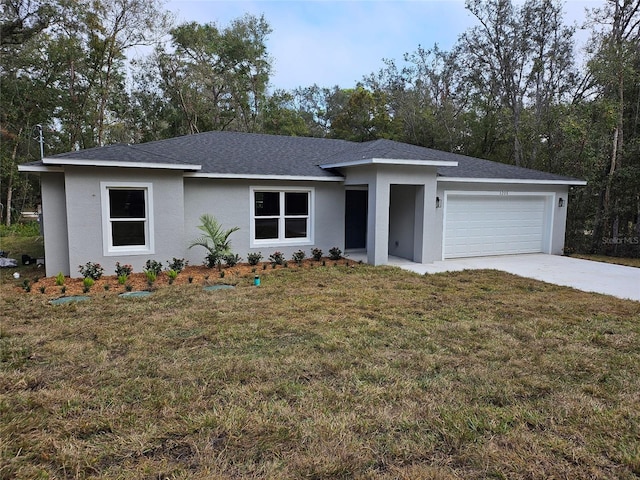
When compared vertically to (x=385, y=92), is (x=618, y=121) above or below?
below

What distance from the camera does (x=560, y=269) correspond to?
400 inches

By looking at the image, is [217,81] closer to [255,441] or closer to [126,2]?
[126,2]

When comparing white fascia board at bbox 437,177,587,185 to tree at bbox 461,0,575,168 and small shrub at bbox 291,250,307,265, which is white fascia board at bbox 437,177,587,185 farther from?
tree at bbox 461,0,575,168

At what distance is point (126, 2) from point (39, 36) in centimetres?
457

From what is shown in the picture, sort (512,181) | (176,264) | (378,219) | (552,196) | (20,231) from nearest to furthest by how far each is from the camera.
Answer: (176,264) → (378,219) → (512,181) → (552,196) → (20,231)

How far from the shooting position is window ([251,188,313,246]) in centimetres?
1095

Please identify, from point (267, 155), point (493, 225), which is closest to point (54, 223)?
point (267, 155)

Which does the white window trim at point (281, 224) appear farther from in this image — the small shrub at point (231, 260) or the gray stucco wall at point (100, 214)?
the gray stucco wall at point (100, 214)

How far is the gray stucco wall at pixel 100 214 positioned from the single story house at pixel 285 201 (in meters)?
0.02

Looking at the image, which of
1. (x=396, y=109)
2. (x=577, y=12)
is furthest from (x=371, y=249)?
(x=396, y=109)

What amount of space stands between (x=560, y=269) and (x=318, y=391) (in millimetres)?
8862

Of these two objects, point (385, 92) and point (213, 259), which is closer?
point (213, 259)

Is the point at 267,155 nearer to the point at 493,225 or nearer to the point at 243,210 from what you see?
the point at 243,210

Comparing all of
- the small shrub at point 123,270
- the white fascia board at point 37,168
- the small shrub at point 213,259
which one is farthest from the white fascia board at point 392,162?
the white fascia board at point 37,168
